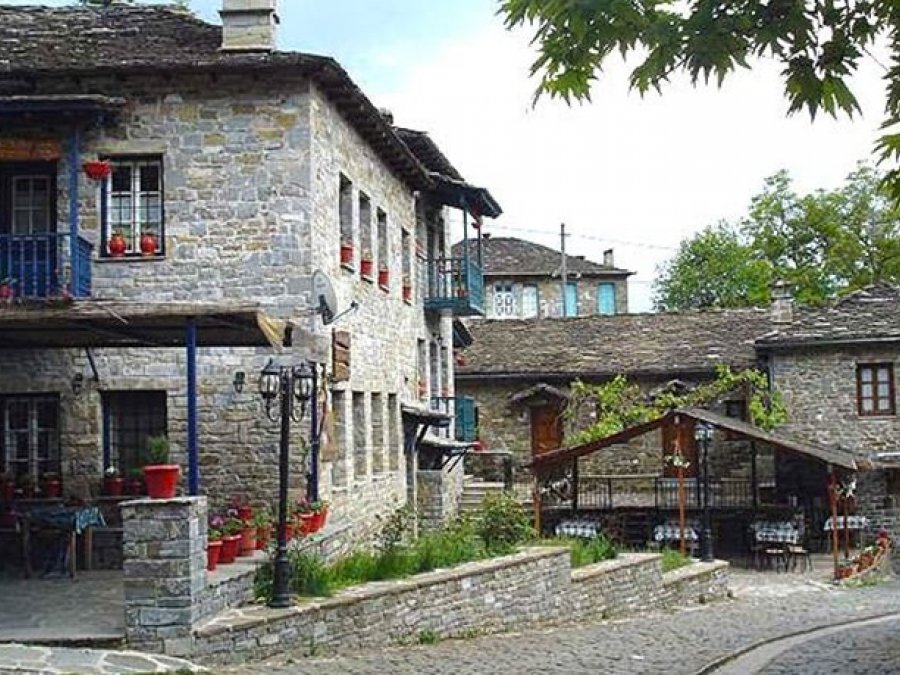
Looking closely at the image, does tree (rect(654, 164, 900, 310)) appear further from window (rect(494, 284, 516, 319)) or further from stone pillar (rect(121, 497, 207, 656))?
stone pillar (rect(121, 497, 207, 656))

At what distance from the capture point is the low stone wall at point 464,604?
11148mm

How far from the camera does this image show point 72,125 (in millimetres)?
15930

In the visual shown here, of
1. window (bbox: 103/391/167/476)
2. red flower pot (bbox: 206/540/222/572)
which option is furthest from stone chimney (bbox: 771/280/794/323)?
red flower pot (bbox: 206/540/222/572)

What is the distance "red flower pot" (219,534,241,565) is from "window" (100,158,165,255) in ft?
16.9

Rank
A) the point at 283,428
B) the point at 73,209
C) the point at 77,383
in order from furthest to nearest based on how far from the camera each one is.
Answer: the point at 77,383
the point at 73,209
the point at 283,428

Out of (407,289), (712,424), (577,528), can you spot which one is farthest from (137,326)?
(577,528)

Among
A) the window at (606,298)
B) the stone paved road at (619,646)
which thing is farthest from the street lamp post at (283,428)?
the window at (606,298)

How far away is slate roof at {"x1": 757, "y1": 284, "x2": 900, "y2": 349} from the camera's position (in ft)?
98.9

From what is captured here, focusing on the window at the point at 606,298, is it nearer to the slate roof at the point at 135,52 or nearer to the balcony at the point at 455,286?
the balcony at the point at 455,286

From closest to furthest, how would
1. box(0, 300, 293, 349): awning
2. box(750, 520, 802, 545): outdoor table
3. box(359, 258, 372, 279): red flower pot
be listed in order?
box(0, 300, 293, 349): awning
box(359, 258, 372, 279): red flower pot
box(750, 520, 802, 545): outdoor table

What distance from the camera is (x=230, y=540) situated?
12.6m

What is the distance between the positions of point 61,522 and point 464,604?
4.53m

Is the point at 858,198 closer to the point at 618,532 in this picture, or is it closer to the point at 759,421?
the point at 759,421

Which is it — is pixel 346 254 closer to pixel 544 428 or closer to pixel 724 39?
pixel 724 39
